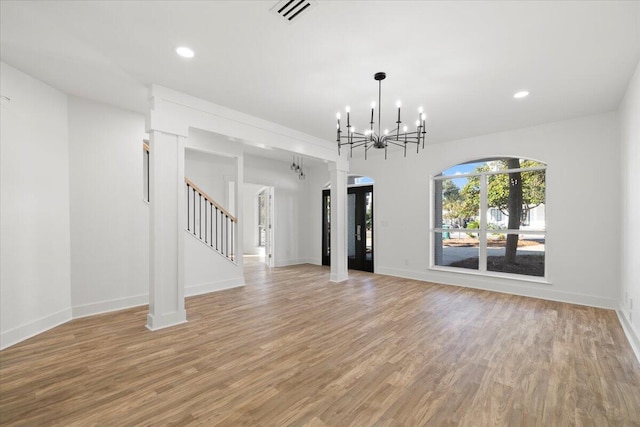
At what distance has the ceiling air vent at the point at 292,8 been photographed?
2143 mm

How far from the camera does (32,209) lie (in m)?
3.38

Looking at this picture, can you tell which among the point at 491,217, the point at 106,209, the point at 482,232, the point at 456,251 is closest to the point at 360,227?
the point at 456,251

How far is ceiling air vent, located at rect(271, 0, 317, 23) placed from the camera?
2.14 m

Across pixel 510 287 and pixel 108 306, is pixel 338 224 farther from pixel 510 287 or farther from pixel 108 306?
pixel 108 306

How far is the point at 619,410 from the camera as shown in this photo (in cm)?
207

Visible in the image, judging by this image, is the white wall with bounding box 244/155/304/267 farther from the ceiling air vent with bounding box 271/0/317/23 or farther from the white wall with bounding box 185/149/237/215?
the ceiling air vent with bounding box 271/0/317/23

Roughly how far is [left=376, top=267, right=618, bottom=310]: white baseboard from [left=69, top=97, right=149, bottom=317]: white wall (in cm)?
546

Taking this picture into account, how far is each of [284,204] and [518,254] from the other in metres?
5.84

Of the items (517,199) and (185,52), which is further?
(517,199)

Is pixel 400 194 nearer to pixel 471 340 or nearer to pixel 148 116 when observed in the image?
pixel 471 340

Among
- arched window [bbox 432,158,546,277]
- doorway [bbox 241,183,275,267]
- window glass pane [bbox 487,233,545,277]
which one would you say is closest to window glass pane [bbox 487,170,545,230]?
arched window [bbox 432,158,546,277]

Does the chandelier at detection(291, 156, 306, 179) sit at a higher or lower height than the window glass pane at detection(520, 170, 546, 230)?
higher

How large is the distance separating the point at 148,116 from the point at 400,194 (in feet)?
17.4

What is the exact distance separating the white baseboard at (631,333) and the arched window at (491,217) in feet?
5.18
